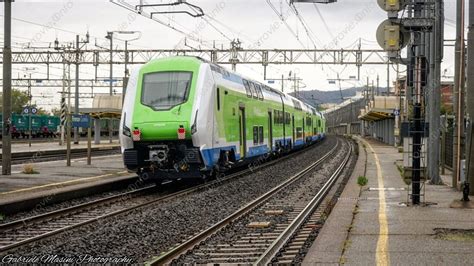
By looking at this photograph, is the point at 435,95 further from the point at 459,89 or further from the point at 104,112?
the point at 104,112

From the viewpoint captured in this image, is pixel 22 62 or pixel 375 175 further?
pixel 22 62

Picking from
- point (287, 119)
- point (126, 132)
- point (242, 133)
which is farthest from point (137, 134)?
point (287, 119)

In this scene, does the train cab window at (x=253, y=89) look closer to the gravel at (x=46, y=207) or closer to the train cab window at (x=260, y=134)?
the train cab window at (x=260, y=134)

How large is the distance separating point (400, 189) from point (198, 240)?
8.59m

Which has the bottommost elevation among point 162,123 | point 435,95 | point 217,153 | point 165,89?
point 217,153

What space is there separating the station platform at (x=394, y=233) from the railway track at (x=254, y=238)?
42 centimetres

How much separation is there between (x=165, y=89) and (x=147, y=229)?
6.92m

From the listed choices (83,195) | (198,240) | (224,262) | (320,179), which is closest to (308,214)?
(198,240)

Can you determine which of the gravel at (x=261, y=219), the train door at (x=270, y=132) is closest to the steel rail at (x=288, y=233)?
the gravel at (x=261, y=219)

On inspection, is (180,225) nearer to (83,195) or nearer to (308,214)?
(308,214)

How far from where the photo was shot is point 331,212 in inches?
488

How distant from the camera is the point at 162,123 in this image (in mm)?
16703

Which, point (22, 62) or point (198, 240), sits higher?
point (22, 62)

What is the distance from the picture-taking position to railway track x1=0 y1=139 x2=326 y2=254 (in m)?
10.1
